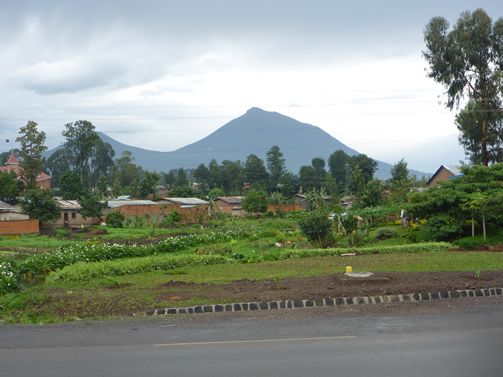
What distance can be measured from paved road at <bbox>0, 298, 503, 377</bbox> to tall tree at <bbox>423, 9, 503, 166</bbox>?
27.4 m

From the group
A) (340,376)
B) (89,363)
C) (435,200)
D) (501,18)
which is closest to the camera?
(340,376)

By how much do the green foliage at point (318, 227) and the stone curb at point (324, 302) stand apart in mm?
11556

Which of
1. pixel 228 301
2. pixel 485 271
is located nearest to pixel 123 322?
pixel 228 301

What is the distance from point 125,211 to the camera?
159ft

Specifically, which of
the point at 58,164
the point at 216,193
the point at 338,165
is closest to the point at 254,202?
the point at 216,193

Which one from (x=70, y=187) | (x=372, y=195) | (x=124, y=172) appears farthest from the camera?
(x=124, y=172)

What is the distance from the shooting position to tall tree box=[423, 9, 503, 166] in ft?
102

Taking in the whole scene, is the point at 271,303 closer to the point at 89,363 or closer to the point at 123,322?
the point at 123,322

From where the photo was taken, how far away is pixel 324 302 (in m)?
9.61

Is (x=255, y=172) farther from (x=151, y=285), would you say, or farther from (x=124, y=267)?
(x=151, y=285)

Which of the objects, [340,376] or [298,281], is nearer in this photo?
[340,376]

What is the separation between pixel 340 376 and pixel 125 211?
150 feet

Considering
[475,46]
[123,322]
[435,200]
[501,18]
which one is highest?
[501,18]

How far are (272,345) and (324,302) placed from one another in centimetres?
310
